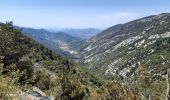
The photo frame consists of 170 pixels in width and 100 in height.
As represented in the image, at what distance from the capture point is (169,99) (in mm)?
12156

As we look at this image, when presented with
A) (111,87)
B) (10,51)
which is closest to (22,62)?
(10,51)

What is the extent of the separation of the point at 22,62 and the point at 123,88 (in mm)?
47131

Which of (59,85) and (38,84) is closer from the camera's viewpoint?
(59,85)

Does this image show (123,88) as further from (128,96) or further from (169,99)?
(169,99)

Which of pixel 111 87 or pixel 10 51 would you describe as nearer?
pixel 111 87

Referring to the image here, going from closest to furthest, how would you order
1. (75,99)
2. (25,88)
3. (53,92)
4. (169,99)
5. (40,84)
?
(169,99)
(25,88)
(53,92)
(75,99)
(40,84)

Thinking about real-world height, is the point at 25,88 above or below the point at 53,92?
above

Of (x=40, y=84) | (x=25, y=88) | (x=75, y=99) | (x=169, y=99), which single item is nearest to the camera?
(x=169, y=99)

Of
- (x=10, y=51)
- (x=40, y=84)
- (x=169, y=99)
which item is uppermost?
(x=169, y=99)

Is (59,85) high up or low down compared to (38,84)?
up

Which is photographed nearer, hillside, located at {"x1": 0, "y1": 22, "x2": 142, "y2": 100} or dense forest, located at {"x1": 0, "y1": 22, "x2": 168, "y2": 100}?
dense forest, located at {"x1": 0, "y1": 22, "x2": 168, "y2": 100}

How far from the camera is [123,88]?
89.8 feet

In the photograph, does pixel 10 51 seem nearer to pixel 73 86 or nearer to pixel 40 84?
pixel 40 84

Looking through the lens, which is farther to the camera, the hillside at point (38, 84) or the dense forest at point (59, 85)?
Result: the hillside at point (38, 84)
